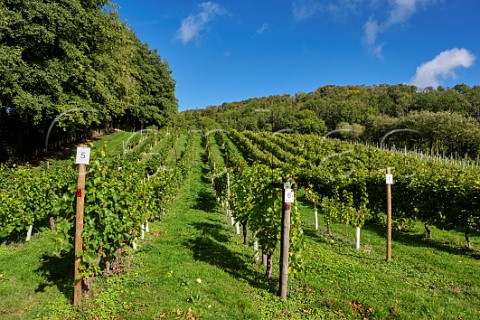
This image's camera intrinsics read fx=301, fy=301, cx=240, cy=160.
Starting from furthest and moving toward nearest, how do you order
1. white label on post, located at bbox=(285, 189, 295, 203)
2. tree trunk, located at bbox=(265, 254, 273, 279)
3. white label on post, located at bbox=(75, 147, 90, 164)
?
1. tree trunk, located at bbox=(265, 254, 273, 279)
2. white label on post, located at bbox=(285, 189, 295, 203)
3. white label on post, located at bbox=(75, 147, 90, 164)

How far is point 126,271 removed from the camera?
21.7 ft

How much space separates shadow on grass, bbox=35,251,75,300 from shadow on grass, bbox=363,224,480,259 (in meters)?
9.90

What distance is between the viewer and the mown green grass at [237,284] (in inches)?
197

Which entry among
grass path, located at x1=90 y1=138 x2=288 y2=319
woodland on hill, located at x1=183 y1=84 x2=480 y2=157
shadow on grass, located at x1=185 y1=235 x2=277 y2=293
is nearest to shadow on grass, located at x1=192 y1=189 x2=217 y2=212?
grass path, located at x1=90 y1=138 x2=288 y2=319

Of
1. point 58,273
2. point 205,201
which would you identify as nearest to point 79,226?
point 58,273

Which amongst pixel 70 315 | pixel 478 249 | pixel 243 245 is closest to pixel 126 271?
pixel 70 315

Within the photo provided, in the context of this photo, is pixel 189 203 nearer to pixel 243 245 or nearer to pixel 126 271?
pixel 243 245

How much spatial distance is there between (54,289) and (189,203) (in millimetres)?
10325

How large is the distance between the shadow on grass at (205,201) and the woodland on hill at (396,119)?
2989 centimetres

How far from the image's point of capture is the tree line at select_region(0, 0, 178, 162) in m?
16.3

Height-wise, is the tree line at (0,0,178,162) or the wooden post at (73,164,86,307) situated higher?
the tree line at (0,0,178,162)

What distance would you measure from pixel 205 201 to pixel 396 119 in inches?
2184

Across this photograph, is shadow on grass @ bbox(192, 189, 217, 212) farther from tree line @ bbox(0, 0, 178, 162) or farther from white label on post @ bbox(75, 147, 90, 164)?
white label on post @ bbox(75, 147, 90, 164)

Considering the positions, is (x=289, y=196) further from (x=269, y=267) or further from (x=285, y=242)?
(x=269, y=267)
